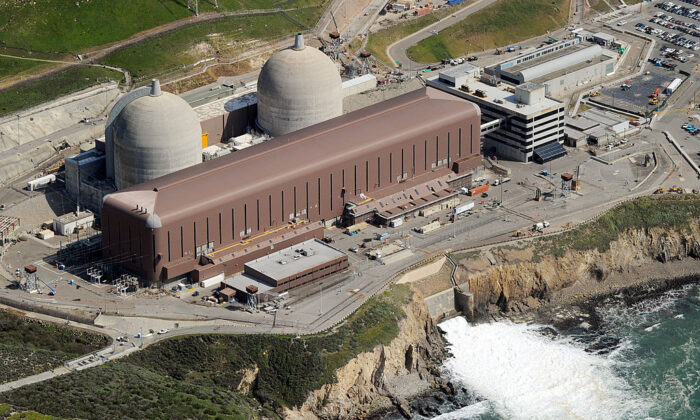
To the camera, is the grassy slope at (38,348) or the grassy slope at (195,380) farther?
the grassy slope at (38,348)

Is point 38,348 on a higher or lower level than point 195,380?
higher

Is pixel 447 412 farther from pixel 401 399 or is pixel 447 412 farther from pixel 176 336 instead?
pixel 176 336

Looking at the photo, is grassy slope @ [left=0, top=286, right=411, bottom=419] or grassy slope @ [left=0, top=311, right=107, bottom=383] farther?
grassy slope @ [left=0, top=311, right=107, bottom=383]

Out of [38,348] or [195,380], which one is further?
[38,348]

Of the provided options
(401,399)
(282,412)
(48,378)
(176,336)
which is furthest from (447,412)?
(48,378)
